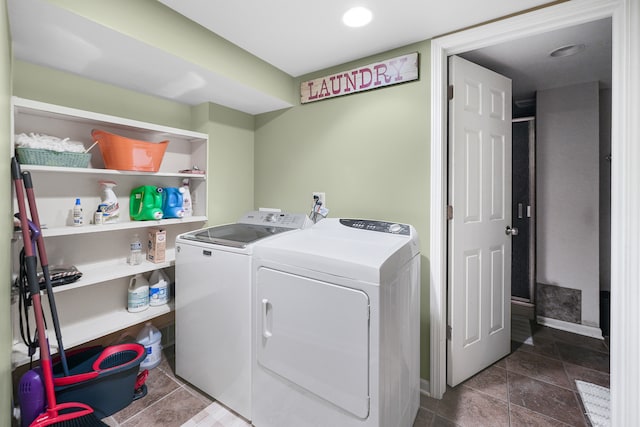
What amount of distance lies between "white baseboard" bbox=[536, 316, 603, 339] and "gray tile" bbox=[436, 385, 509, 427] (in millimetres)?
1462

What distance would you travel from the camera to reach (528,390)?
1.89 m

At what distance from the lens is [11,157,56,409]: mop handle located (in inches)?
52.6

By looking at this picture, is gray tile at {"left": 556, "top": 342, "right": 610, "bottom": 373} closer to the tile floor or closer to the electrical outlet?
the tile floor

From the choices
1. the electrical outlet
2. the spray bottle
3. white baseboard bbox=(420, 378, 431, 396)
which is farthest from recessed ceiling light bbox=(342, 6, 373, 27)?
white baseboard bbox=(420, 378, 431, 396)

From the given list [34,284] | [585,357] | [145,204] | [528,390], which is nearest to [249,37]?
[145,204]

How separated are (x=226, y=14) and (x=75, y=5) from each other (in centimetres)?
67

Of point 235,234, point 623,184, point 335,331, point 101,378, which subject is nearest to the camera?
point 335,331

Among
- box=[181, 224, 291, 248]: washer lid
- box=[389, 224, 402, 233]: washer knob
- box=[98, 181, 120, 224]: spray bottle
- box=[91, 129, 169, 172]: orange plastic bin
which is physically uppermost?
box=[91, 129, 169, 172]: orange plastic bin

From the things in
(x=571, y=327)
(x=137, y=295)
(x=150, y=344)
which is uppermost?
(x=137, y=295)

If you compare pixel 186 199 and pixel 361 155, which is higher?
pixel 361 155

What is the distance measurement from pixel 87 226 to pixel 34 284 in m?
0.45

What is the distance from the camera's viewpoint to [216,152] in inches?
95.8

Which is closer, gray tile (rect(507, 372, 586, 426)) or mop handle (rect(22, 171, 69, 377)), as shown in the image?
mop handle (rect(22, 171, 69, 377))

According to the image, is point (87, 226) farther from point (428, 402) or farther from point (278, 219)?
point (428, 402)
